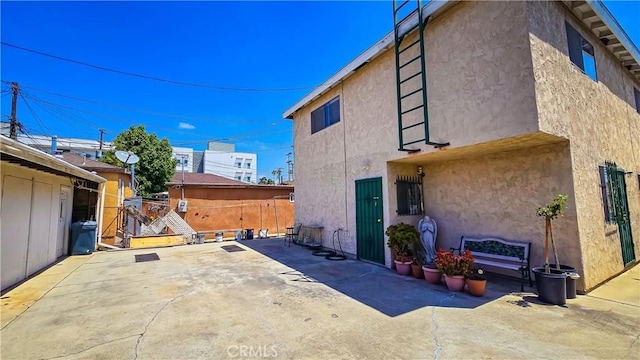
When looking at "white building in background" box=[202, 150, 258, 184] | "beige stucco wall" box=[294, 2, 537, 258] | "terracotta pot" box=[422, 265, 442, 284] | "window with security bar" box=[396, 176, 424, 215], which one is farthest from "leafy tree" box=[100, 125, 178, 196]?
"white building in background" box=[202, 150, 258, 184]

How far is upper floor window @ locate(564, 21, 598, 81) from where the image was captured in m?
5.49

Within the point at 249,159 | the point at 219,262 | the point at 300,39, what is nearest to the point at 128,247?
the point at 219,262

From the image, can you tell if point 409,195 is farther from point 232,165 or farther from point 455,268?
point 232,165

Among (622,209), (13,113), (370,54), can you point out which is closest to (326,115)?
(370,54)

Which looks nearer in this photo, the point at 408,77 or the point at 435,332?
the point at 435,332

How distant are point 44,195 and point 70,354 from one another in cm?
617

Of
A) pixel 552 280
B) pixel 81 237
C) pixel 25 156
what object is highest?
pixel 25 156

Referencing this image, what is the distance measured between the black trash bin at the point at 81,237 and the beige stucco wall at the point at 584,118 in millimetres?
12811

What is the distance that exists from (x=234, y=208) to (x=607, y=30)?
16.4m

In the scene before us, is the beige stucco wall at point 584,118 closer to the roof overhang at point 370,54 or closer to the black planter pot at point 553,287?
the black planter pot at point 553,287

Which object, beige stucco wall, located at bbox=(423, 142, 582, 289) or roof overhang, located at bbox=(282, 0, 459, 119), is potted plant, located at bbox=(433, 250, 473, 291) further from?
roof overhang, located at bbox=(282, 0, 459, 119)

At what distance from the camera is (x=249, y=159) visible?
5684 cm

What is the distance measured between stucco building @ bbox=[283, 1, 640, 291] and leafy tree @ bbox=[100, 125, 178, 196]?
19.9 metres

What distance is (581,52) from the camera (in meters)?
5.84
